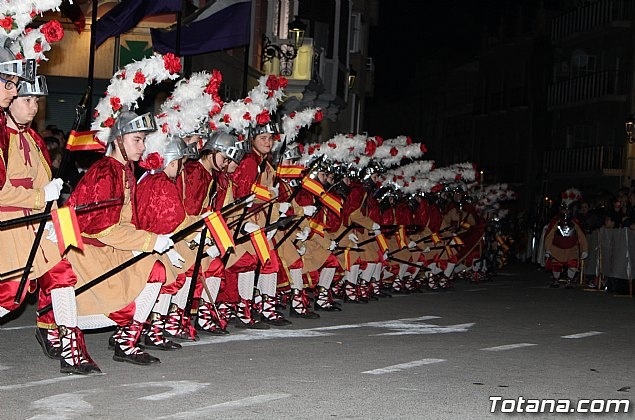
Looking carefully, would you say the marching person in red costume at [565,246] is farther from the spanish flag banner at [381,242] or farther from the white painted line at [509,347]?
the white painted line at [509,347]

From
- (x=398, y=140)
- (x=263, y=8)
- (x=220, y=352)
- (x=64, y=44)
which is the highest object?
(x=263, y=8)

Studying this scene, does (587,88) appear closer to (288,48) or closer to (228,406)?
(288,48)

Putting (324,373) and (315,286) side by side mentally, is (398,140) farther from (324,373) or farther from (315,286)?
(324,373)

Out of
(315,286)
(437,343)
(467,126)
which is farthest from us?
(467,126)

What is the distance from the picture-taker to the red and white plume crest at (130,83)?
1136cm

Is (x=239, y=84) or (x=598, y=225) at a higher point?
(x=239, y=84)

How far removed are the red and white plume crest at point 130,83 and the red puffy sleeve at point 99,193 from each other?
703mm

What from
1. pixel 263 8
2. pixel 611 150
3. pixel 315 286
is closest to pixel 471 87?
pixel 611 150

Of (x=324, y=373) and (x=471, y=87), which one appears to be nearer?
(x=324, y=373)

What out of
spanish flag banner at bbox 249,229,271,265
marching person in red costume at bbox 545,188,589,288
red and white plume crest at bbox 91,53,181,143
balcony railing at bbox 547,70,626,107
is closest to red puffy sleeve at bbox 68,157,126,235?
red and white plume crest at bbox 91,53,181,143

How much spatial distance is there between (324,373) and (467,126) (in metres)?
63.1

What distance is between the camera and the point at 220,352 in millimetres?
12016

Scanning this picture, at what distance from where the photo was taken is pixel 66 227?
951 centimetres

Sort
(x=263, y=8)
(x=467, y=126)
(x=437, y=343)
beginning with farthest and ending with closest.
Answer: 1. (x=467, y=126)
2. (x=263, y=8)
3. (x=437, y=343)
